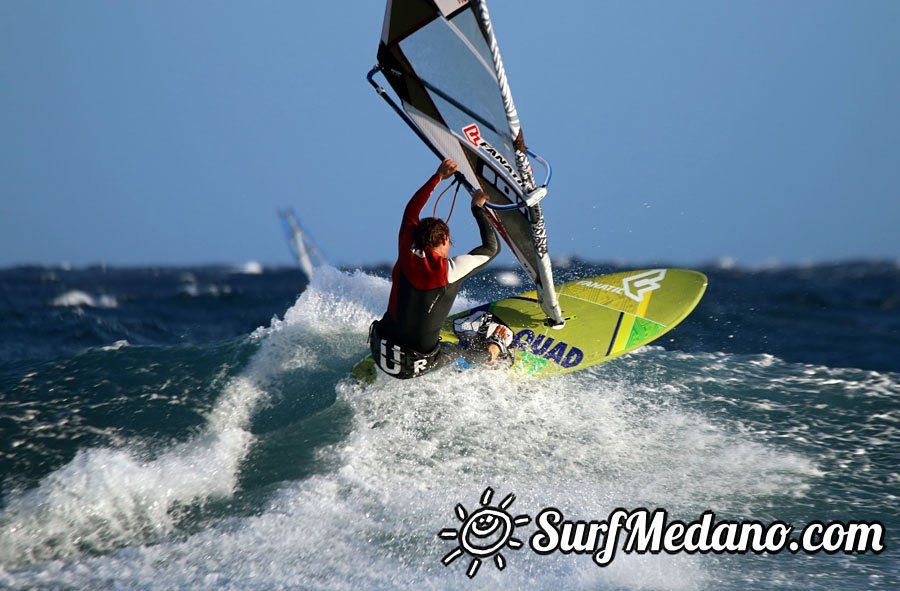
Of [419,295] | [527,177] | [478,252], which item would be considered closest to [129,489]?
[419,295]

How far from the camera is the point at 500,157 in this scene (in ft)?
14.3

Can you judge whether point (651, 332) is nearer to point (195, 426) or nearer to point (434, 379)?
point (434, 379)

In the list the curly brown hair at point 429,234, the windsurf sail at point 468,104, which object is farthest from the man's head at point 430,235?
the windsurf sail at point 468,104

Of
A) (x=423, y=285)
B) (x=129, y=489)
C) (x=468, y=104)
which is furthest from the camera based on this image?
(x=468, y=104)

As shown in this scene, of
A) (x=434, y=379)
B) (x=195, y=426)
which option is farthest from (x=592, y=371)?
(x=195, y=426)

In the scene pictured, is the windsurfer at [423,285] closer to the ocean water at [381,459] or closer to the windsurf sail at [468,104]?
the windsurf sail at [468,104]

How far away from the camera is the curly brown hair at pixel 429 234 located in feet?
13.2

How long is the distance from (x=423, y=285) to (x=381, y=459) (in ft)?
4.05

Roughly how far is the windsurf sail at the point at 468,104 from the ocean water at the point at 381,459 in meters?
1.33

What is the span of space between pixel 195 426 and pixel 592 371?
3360mm

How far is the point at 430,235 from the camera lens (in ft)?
13.2
